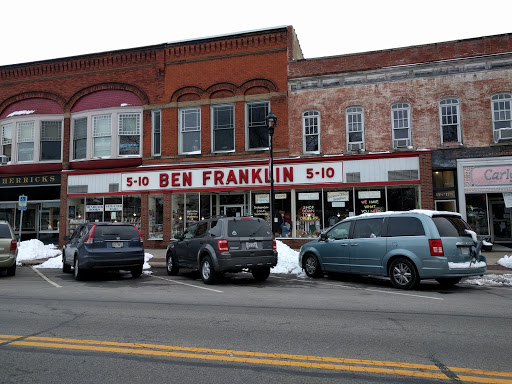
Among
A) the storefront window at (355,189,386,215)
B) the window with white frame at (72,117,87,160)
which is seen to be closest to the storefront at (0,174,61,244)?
the window with white frame at (72,117,87,160)

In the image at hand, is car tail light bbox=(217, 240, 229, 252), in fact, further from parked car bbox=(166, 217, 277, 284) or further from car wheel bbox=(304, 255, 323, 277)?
car wheel bbox=(304, 255, 323, 277)

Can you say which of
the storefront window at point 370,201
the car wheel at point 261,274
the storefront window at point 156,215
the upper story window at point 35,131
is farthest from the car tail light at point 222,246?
the upper story window at point 35,131

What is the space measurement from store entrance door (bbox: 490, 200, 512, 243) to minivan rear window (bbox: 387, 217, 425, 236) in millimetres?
10791

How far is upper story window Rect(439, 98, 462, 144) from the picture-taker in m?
18.5

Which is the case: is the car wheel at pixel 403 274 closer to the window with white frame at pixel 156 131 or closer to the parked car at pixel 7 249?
the parked car at pixel 7 249

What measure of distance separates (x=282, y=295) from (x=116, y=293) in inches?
A: 151

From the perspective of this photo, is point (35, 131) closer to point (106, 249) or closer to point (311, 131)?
point (106, 249)

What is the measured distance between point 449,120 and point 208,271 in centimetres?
1336

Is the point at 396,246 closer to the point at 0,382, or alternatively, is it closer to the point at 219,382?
the point at 219,382

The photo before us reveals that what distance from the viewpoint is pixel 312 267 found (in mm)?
12188

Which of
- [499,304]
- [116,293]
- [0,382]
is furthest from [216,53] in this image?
[0,382]

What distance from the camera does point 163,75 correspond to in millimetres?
22375

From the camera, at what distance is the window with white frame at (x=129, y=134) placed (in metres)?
22.5

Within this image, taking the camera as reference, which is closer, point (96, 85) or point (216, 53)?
point (216, 53)
